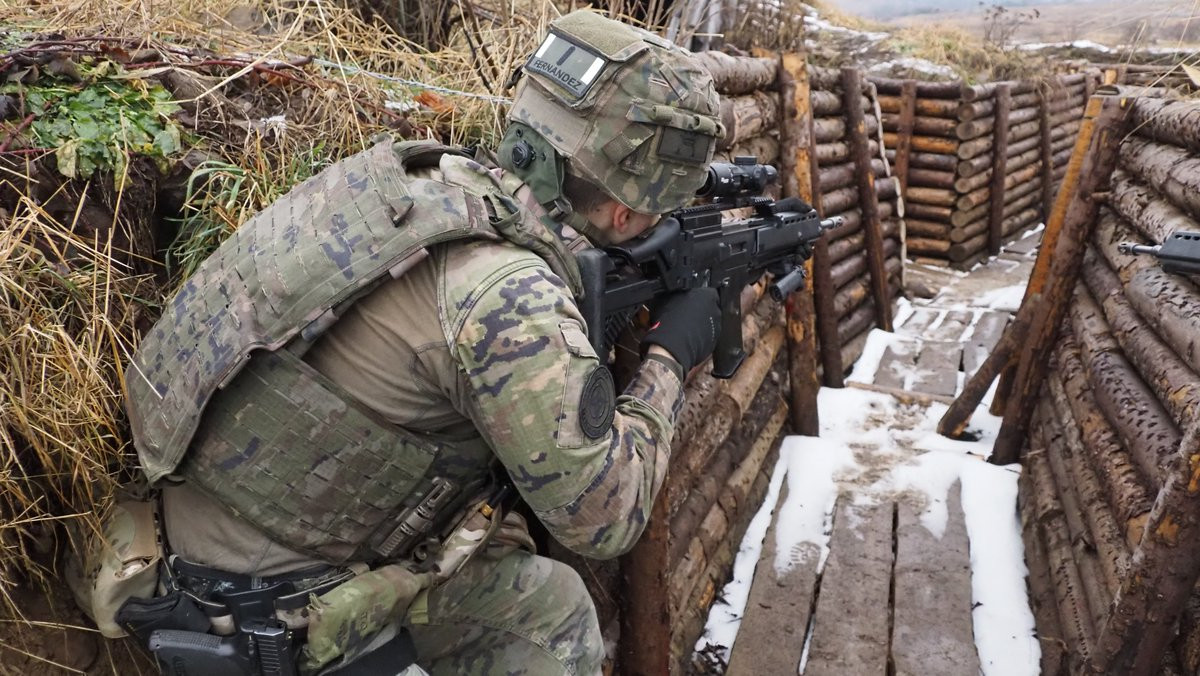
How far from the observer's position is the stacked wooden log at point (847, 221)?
6.03 meters

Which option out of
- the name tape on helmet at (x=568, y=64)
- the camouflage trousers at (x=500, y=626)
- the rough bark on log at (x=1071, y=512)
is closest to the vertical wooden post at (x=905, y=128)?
the rough bark on log at (x=1071, y=512)

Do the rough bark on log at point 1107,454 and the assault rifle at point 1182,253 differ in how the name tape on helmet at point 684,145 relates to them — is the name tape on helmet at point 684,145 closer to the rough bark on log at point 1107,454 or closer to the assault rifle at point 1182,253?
the assault rifle at point 1182,253

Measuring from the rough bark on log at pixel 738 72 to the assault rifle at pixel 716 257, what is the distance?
1174 mm

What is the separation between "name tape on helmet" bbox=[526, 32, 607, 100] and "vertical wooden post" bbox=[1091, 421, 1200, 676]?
Answer: 2.03 metres

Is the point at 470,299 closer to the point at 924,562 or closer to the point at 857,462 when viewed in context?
the point at 924,562

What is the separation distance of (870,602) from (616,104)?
2.68 m

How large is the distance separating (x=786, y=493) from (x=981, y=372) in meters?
1.62

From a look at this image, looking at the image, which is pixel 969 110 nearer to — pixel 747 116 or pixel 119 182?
pixel 747 116

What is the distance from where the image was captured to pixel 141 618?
1.74 metres

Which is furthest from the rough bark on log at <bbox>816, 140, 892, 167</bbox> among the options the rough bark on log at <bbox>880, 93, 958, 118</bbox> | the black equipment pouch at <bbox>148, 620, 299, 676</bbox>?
the black equipment pouch at <bbox>148, 620, 299, 676</bbox>

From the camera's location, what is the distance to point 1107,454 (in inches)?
129

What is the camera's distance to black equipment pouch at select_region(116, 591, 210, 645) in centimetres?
175

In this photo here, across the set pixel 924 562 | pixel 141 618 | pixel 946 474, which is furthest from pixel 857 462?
pixel 141 618

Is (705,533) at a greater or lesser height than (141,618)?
lesser
